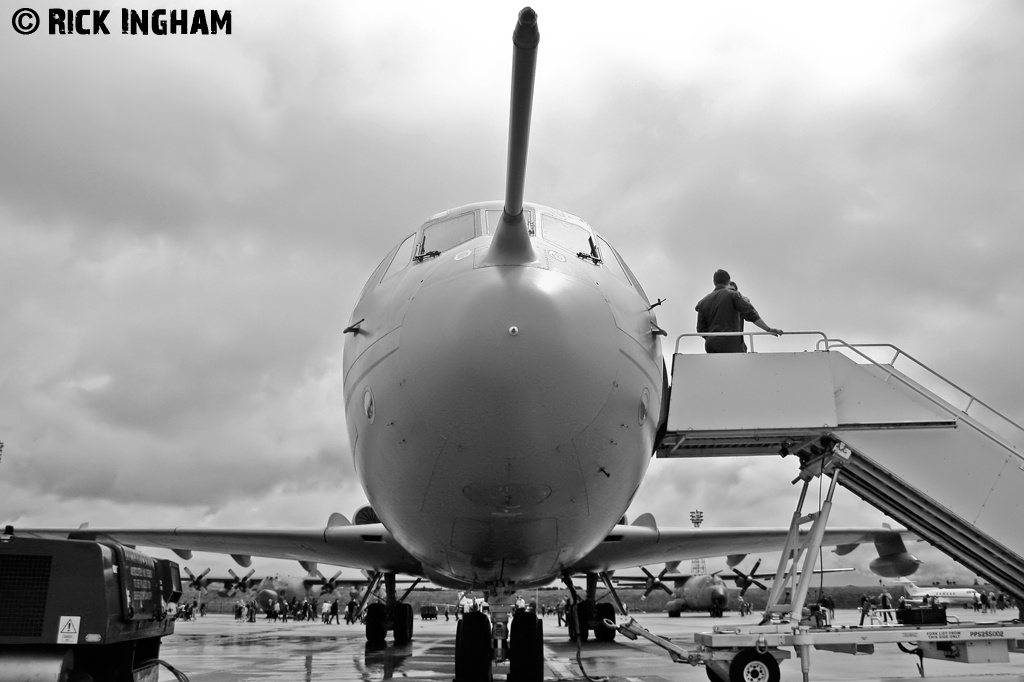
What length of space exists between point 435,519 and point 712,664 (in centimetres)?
334

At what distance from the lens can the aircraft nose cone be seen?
4.41m

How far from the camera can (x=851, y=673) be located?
36.1 feet

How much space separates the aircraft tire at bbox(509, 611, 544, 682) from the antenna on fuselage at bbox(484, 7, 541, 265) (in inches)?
214

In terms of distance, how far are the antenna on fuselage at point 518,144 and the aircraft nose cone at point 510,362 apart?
15 cm

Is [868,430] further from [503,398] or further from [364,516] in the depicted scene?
[364,516]

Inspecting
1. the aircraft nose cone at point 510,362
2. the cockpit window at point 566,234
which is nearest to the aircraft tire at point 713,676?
the aircraft nose cone at point 510,362

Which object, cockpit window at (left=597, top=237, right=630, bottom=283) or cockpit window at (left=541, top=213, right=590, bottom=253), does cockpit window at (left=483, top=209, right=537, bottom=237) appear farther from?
cockpit window at (left=597, top=237, right=630, bottom=283)

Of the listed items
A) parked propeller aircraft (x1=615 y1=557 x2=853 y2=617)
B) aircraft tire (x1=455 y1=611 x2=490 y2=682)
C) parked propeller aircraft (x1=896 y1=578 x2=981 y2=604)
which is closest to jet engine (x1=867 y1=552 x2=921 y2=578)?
aircraft tire (x1=455 y1=611 x2=490 y2=682)

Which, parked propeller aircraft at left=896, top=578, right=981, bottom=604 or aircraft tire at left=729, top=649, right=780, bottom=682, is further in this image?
parked propeller aircraft at left=896, top=578, right=981, bottom=604

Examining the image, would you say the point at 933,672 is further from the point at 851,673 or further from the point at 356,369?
the point at 356,369

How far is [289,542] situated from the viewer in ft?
Result: 47.2

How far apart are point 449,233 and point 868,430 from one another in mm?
4430

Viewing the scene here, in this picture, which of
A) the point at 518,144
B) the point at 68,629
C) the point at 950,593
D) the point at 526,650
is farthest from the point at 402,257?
the point at 950,593

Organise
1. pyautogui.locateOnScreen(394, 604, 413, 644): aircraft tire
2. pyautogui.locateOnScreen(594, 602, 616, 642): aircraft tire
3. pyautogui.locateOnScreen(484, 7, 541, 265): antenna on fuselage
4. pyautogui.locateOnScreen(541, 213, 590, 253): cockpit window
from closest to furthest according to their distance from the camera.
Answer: pyautogui.locateOnScreen(484, 7, 541, 265): antenna on fuselage, pyautogui.locateOnScreen(541, 213, 590, 253): cockpit window, pyautogui.locateOnScreen(594, 602, 616, 642): aircraft tire, pyautogui.locateOnScreen(394, 604, 413, 644): aircraft tire
